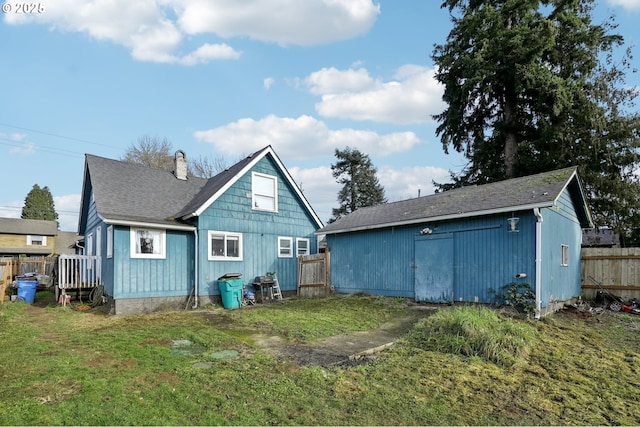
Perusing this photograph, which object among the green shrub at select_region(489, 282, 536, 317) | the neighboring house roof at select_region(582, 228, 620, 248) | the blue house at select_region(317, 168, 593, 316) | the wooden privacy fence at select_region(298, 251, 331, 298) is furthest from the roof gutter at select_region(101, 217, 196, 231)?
the neighboring house roof at select_region(582, 228, 620, 248)

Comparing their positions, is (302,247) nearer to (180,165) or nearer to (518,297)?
(180,165)

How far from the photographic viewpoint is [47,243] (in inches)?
1425

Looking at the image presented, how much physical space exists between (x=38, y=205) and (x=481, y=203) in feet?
182

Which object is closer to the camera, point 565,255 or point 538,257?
point 538,257

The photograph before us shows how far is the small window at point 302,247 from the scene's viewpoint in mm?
15633

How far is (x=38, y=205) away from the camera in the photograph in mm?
47062

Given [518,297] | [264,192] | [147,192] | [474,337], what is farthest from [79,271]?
[518,297]

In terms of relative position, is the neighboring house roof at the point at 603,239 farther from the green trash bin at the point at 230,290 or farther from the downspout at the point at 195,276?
the downspout at the point at 195,276

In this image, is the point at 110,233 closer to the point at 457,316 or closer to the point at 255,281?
the point at 255,281

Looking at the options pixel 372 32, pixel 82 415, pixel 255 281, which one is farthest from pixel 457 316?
pixel 372 32

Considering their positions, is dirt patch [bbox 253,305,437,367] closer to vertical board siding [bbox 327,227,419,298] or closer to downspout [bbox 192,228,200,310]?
vertical board siding [bbox 327,227,419,298]

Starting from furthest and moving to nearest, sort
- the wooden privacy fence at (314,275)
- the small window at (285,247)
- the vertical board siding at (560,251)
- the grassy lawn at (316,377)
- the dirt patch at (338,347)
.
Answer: the small window at (285,247) → the wooden privacy fence at (314,275) → the vertical board siding at (560,251) → the dirt patch at (338,347) → the grassy lawn at (316,377)

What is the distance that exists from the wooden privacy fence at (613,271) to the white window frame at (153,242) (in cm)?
1478

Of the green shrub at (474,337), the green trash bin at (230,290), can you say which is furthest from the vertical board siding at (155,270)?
the green shrub at (474,337)
